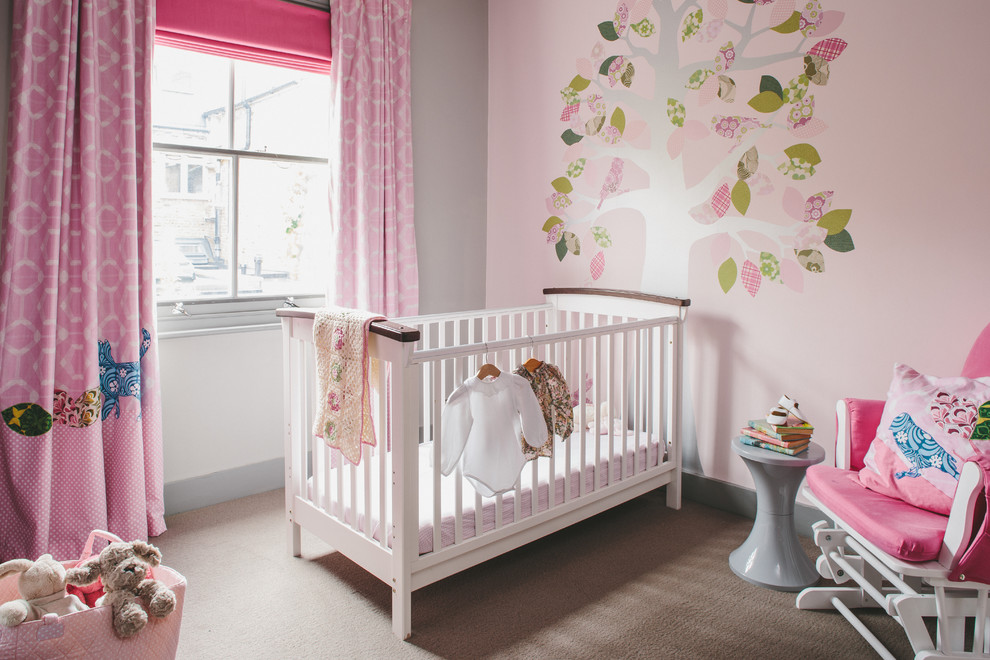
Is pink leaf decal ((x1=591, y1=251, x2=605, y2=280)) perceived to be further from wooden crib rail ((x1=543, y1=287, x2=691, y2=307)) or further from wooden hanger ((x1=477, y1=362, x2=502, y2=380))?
wooden hanger ((x1=477, y1=362, x2=502, y2=380))

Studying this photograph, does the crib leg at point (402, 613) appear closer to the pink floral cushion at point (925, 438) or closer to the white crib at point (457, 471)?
the white crib at point (457, 471)

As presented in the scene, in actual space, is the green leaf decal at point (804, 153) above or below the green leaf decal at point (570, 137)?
below

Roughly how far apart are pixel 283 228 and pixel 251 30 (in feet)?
2.54

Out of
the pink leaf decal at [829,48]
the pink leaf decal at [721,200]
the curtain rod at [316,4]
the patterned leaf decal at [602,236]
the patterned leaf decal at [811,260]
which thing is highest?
the curtain rod at [316,4]

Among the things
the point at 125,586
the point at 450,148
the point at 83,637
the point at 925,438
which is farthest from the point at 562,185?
the point at 83,637

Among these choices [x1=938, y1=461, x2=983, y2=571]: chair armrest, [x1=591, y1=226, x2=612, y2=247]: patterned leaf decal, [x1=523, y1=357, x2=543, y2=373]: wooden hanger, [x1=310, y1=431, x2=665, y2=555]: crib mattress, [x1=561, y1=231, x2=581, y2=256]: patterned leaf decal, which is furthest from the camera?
[x1=561, y1=231, x2=581, y2=256]: patterned leaf decal

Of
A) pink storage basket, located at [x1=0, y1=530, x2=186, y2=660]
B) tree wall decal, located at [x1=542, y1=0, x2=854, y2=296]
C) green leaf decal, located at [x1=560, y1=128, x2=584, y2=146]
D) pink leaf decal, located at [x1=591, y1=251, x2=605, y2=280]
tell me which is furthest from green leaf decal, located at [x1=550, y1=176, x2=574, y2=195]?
pink storage basket, located at [x1=0, y1=530, x2=186, y2=660]

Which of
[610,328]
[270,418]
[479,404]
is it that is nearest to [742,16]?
[610,328]

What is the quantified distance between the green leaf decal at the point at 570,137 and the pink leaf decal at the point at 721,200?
71 centimetres

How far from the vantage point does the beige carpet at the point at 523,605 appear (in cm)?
174

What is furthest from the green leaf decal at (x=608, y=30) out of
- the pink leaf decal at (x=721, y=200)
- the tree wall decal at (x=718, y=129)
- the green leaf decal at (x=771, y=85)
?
the pink leaf decal at (x=721, y=200)

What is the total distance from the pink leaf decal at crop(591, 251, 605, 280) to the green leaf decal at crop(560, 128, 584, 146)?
516 mm

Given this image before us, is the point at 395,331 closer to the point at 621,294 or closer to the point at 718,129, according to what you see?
the point at 621,294

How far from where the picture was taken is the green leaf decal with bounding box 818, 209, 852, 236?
7.43 feet
